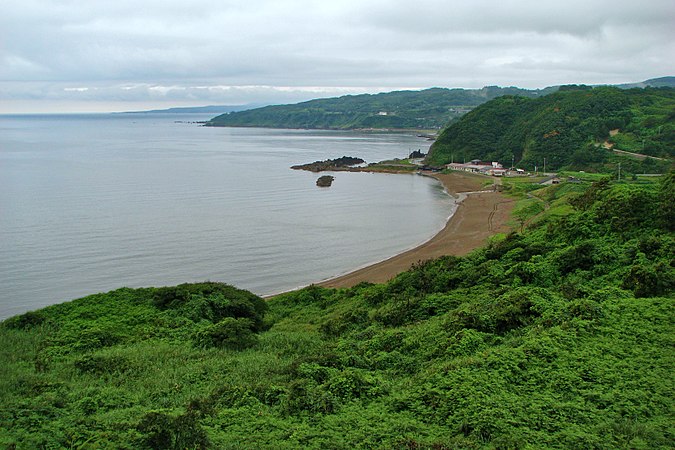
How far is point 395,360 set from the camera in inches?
563

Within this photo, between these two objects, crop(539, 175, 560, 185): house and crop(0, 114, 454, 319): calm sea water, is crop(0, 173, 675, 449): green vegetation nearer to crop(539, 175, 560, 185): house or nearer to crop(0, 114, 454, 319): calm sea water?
crop(0, 114, 454, 319): calm sea water

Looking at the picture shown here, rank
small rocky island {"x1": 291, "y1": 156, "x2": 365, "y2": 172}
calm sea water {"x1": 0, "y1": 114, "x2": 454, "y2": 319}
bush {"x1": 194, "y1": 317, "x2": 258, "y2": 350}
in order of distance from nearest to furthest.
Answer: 1. bush {"x1": 194, "y1": 317, "x2": 258, "y2": 350}
2. calm sea water {"x1": 0, "y1": 114, "x2": 454, "y2": 319}
3. small rocky island {"x1": 291, "y1": 156, "x2": 365, "y2": 172}

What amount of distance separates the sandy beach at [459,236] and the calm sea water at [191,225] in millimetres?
1515

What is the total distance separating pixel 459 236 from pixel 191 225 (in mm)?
21023

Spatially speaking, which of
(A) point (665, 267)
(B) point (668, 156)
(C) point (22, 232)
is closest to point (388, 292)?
(A) point (665, 267)

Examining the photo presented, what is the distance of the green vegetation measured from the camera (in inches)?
375

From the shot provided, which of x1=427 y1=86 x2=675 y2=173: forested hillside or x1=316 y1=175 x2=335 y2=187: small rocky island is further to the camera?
x1=427 y1=86 x2=675 y2=173: forested hillside

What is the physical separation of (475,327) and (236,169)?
2843 inches

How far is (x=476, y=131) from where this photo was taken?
100 m

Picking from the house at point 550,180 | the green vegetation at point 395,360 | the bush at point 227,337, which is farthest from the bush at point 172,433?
the house at point 550,180

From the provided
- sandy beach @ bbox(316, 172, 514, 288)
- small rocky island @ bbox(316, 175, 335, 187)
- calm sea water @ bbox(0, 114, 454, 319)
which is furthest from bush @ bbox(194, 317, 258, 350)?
small rocky island @ bbox(316, 175, 335, 187)

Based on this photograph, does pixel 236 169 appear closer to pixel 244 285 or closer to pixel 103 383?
pixel 244 285

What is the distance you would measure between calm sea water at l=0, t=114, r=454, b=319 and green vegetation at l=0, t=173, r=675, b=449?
10.6 m

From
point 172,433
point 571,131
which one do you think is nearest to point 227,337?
point 172,433
